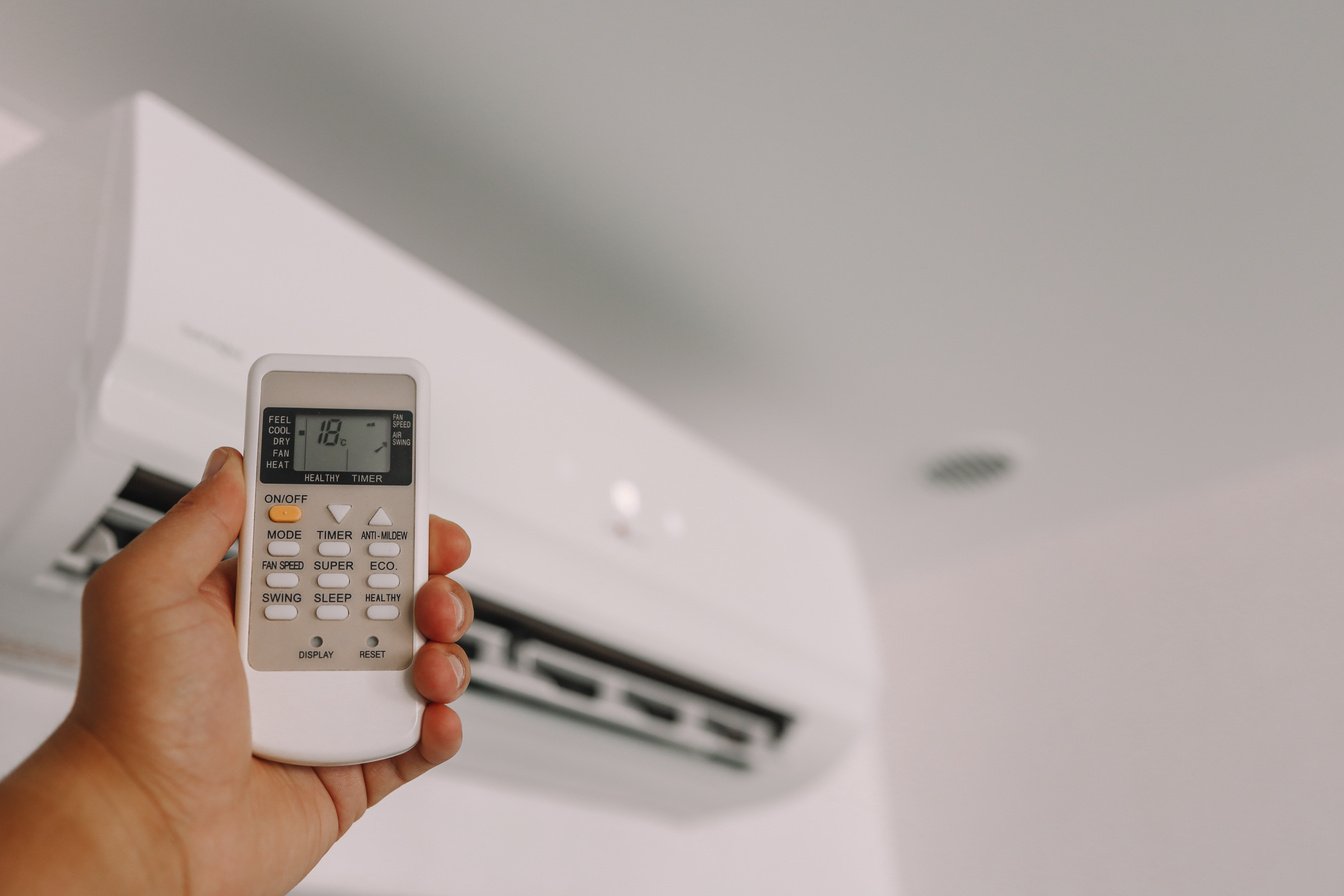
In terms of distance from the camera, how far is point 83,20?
0.67m

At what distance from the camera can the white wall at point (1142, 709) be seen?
119 centimetres

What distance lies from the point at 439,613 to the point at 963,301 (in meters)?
0.70

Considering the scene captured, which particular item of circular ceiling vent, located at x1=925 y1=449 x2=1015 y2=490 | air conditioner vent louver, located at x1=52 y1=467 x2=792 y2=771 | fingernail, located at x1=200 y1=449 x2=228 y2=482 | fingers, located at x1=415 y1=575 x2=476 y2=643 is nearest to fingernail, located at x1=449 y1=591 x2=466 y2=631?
fingers, located at x1=415 y1=575 x2=476 y2=643

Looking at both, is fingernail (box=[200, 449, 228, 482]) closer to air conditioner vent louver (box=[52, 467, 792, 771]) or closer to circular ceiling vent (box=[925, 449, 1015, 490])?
air conditioner vent louver (box=[52, 467, 792, 771])

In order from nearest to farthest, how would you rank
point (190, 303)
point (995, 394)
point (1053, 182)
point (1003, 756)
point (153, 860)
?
point (153, 860) < point (190, 303) < point (1053, 182) < point (995, 394) < point (1003, 756)

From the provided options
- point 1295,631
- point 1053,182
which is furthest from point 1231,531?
point 1053,182

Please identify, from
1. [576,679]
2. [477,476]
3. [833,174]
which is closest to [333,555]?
[477,476]

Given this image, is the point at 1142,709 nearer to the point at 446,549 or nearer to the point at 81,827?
the point at 446,549

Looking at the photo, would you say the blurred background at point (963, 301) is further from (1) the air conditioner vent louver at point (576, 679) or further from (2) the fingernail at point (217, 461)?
(2) the fingernail at point (217, 461)

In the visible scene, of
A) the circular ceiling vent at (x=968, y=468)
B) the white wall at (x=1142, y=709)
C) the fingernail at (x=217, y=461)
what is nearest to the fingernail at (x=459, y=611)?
the fingernail at (x=217, y=461)

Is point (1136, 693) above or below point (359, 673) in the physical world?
above

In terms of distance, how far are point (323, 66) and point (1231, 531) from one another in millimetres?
1195

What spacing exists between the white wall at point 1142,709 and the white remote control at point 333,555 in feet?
3.78

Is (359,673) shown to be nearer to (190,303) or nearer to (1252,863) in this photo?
(190,303)
